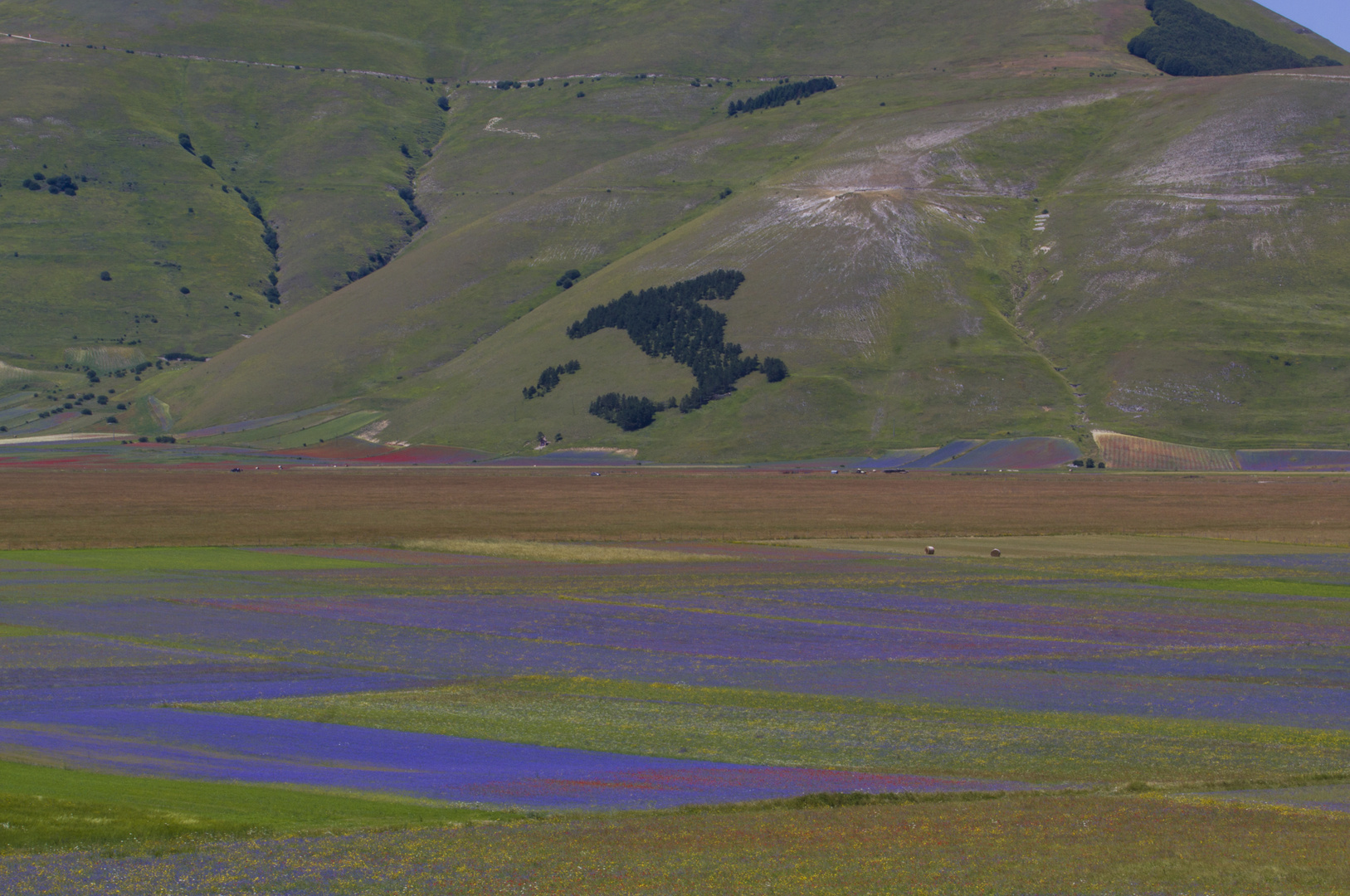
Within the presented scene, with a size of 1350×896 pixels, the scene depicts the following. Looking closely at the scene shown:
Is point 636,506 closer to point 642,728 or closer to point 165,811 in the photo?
point 642,728

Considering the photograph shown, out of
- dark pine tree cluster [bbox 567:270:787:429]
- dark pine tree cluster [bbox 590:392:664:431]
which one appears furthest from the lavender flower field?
dark pine tree cluster [bbox 567:270:787:429]

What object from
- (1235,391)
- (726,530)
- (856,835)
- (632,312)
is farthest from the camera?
(632,312)

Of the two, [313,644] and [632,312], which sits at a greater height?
[632,312]

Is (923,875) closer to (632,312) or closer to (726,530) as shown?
(726,530)

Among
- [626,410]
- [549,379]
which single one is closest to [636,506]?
[626,410]

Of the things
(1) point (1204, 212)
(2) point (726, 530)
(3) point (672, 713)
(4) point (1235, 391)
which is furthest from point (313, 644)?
(1) point (1204, 212)
